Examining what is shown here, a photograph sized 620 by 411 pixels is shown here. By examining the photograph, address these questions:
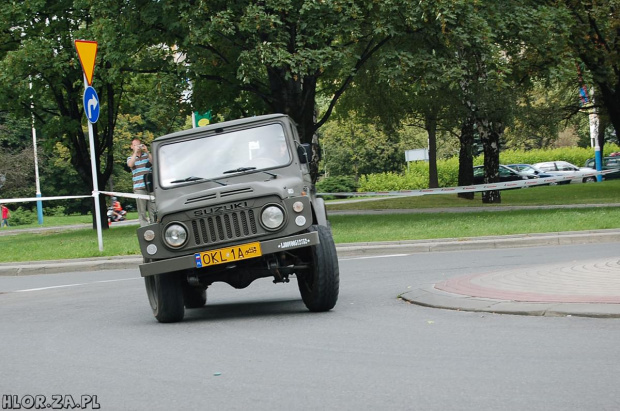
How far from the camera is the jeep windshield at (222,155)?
33.5ft

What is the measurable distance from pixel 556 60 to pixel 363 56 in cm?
554

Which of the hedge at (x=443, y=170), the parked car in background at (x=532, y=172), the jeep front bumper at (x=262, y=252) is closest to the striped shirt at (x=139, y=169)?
the jeep front bumper at (x=262, y=252)

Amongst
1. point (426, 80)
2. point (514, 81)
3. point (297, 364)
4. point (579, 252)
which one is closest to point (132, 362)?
point (297, 364)

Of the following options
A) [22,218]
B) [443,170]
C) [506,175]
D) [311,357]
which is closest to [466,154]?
[506,175]

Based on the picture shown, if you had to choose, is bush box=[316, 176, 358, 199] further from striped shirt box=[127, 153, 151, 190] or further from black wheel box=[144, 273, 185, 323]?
black wheel box=[144, 273, 185, 323]

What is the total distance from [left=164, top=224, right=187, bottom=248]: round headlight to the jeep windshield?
0.90 m

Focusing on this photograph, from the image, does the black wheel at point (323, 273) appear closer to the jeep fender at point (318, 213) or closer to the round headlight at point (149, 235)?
the jeep fender at point (318, 213)

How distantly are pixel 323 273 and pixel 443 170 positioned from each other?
6342 cm

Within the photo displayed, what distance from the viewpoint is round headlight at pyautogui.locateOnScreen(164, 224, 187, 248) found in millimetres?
9336

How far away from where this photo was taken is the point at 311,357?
700cm

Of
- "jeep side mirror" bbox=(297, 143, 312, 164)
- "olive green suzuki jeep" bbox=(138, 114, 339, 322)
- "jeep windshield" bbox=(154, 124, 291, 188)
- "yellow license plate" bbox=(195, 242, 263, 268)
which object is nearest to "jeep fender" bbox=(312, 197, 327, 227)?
"olive green suzuki jeep" bbox=(138, 114, 339, 322)

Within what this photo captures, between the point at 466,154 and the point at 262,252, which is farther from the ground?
the point at 466,154

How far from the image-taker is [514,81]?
1321 inches

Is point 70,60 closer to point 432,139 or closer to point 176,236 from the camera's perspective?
point 176,236
